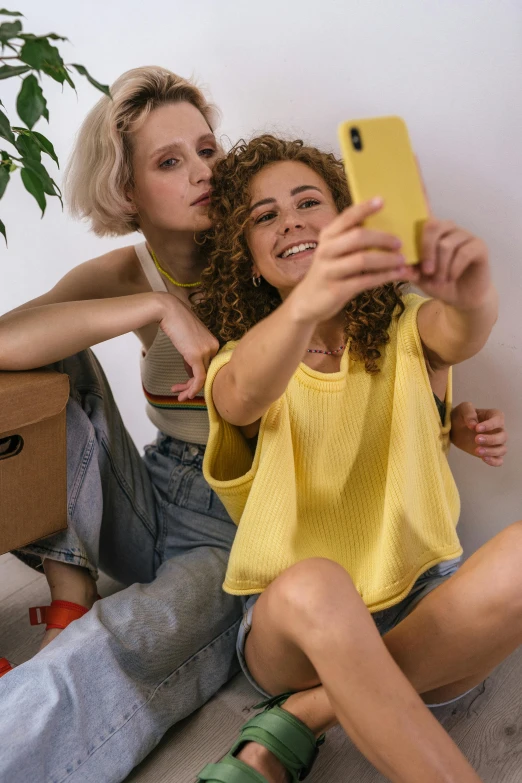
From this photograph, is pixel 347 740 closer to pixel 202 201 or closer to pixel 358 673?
pixel 358 673

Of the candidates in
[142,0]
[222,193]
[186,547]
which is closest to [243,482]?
[186,547]

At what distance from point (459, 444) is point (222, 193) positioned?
0.52 m

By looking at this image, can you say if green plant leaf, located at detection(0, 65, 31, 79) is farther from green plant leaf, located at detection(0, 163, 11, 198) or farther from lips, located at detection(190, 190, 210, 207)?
lips, located at detection(190, 190, 210, 207)

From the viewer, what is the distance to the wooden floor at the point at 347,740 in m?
1.09

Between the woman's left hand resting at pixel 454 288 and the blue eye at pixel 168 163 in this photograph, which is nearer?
the woman's left hand resting at pixel 454 288

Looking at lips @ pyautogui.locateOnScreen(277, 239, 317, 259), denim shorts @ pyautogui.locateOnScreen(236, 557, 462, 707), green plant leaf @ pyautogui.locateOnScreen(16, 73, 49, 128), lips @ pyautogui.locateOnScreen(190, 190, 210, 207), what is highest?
green plant leaf @ pyautogui.locateOnScreen(16, 73, 49, 128)

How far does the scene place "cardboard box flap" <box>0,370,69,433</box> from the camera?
1131 mm

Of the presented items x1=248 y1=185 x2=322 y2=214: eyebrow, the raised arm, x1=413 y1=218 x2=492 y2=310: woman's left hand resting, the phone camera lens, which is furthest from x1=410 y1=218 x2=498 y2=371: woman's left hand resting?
the raised arm

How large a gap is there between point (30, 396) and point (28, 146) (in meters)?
0.35

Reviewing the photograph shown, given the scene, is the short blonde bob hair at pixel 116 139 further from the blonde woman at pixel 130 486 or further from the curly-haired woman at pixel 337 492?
the curly-haired woman at pixel 337 492

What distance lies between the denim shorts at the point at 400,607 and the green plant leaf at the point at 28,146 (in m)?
0.70

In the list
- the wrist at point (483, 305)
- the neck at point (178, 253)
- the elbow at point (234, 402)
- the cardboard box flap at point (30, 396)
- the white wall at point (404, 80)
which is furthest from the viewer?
the neck at point (178, 253)

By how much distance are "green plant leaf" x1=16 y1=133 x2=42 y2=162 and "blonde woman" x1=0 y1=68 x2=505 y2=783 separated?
194mm

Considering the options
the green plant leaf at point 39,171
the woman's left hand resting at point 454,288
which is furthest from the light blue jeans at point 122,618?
the woman's left hand resting at point 454,288
